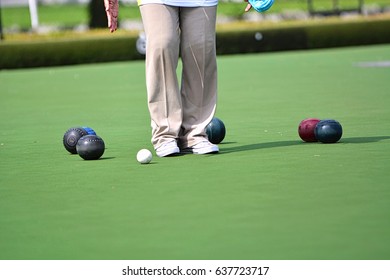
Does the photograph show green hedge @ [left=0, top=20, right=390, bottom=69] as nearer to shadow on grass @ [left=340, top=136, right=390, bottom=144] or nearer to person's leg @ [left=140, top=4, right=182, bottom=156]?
shadow on grass @ [left=340, top=136, right=390, bottom=144]

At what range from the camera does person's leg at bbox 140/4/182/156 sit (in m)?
6.73

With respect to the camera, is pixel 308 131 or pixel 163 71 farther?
pixel 308 131

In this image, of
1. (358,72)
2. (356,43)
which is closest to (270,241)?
(358,72)

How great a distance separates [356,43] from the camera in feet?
68.4

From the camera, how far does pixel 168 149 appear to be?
6840mm

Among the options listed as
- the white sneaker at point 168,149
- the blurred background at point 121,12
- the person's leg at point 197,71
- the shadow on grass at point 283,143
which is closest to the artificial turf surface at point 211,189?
the shadow on grass at point 283,143

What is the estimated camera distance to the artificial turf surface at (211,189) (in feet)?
14.3

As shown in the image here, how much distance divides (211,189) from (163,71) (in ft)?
4.77

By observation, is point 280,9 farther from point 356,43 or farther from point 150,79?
point 150,79

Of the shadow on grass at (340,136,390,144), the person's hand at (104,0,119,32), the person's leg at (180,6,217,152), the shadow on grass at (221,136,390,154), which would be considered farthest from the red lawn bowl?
the person's hand at (104,0,119,32)

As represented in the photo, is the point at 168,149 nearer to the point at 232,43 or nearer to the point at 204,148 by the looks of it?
the point at 204,148

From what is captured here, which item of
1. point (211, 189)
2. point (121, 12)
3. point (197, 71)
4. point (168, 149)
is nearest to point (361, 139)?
point (197, 71)

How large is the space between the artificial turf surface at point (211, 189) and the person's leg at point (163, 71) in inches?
9.8

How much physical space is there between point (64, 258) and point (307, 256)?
0.97 metres
